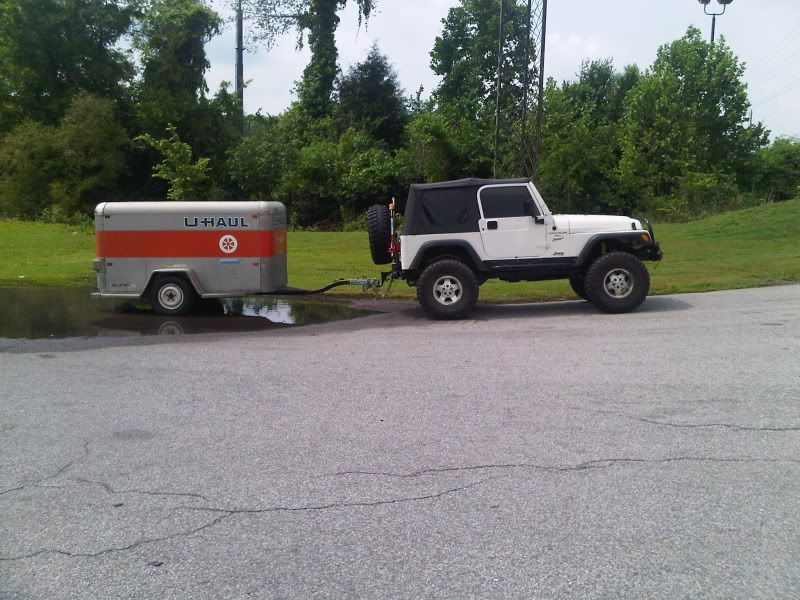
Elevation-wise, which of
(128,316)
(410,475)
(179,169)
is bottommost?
(410,475)

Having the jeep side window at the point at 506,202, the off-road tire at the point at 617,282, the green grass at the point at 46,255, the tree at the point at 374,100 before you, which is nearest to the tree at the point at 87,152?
the green grass at the point at 46,255

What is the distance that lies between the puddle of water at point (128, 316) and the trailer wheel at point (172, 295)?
0.22 metres

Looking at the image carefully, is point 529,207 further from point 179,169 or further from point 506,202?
point 179,169

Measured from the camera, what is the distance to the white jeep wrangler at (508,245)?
13.3 metres

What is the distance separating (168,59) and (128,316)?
34.4 m

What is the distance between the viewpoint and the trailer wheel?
14.9 meters

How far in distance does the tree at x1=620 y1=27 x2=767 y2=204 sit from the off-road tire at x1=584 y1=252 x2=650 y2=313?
3197 centimetres

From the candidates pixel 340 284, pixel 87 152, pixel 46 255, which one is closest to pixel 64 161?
pixel 87 152

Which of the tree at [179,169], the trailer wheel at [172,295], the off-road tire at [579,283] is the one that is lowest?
the trailer wheel at [172,295]

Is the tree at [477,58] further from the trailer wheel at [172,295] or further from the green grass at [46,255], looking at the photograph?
the trailer wheel at [172,295]

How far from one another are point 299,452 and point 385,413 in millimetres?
1268

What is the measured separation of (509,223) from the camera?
43.9ft

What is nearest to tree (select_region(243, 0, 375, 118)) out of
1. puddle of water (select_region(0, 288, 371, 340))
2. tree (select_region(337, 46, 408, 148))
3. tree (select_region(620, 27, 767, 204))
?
tree (select_region(337, 46, 408, 148))

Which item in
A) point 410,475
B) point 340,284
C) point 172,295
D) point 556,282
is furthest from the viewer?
point 556,282
